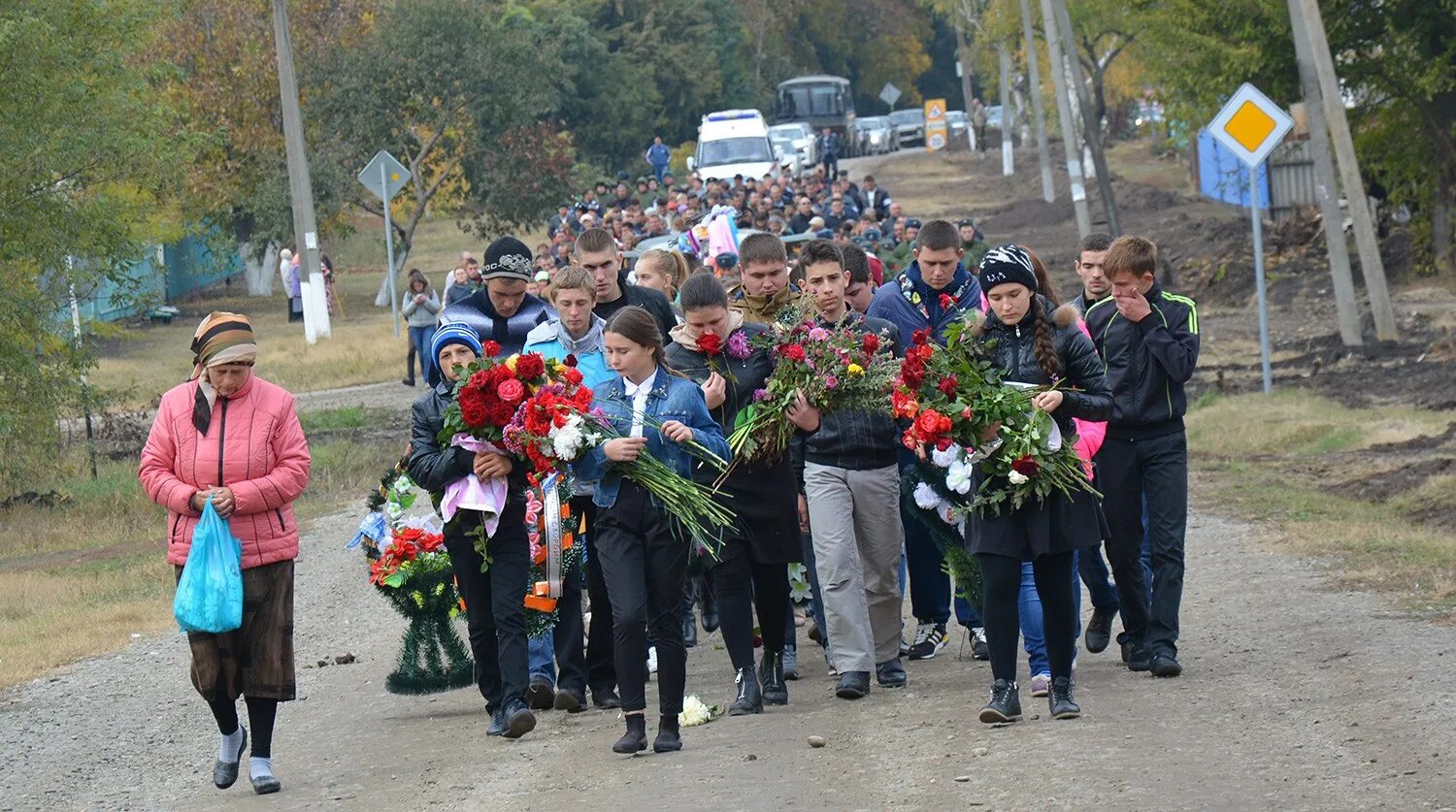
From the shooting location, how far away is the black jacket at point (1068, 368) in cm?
789

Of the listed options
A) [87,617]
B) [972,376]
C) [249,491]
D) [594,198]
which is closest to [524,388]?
[249,491]

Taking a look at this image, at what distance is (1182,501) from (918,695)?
4.94 ft

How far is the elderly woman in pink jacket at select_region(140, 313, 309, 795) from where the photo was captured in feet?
25.5

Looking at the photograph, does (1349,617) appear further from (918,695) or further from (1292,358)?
(1292,358)

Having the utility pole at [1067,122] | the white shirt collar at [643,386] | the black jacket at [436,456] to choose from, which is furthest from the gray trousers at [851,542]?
the utility pole at [1067,122]

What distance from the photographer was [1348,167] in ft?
69.8

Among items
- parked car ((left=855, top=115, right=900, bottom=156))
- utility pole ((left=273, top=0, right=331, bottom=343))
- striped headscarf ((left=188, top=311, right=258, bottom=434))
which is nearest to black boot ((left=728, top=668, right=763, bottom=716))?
striped headscarf ((left=188, top=311, right=258, bottom=434))

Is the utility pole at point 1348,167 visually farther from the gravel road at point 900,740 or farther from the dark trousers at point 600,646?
the dark trousers at point 600,646

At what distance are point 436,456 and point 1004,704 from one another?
2.61 m

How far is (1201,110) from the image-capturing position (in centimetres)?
2955

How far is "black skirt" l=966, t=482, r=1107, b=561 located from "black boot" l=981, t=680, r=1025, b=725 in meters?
0.53

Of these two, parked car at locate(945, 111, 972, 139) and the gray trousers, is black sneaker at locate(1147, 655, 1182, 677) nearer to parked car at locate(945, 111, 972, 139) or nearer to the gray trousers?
the gray trousers

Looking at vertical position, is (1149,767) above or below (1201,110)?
below

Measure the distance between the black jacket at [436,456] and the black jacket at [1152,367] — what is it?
276cm
